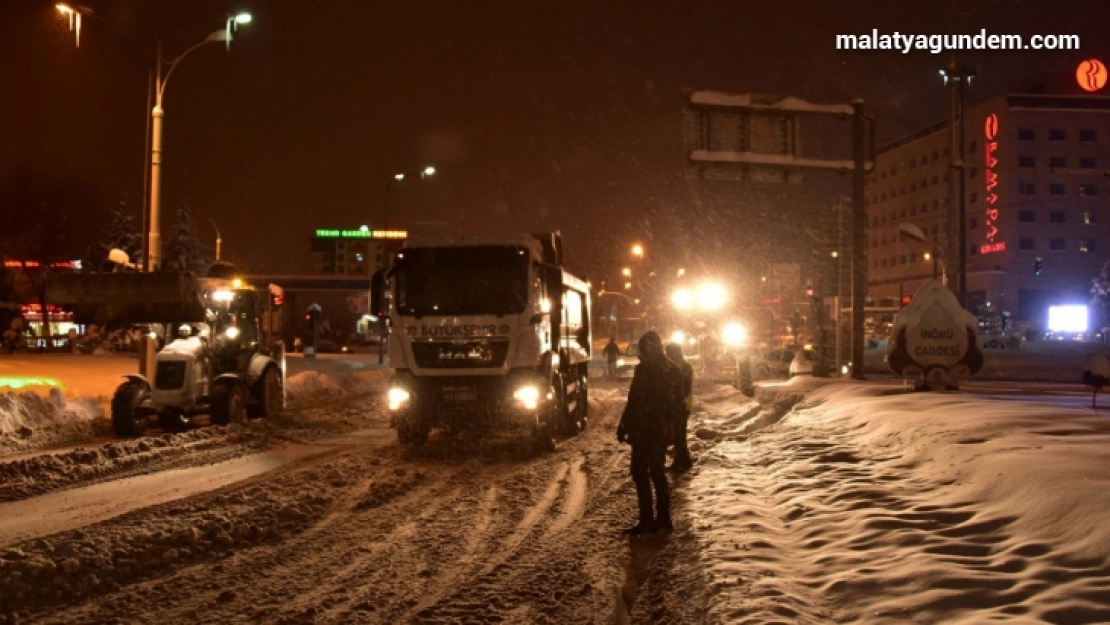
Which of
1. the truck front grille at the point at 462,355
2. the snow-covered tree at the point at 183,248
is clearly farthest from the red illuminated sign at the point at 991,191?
the truck front grille at the point at 462,355

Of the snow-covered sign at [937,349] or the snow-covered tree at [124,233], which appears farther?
the snow-covered tree at [124,233]

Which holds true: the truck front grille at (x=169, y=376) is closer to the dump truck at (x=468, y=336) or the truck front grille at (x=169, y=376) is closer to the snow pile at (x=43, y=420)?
the snow pile at (x=43, y=420)

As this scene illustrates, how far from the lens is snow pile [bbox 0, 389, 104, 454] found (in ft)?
49.2

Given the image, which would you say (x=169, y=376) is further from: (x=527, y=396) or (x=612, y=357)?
(x=612, y=357)

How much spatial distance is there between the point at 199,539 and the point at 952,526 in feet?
21.6

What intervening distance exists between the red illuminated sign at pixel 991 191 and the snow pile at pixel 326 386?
77.9 m

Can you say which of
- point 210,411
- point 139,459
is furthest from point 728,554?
point 210,411

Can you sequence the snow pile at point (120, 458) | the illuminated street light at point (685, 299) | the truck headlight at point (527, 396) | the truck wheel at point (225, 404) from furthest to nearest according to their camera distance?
the illuminated street light at point (685, 299), the truck wheel at point (225, 404), the truck headlight at point (527, 396), the snow pile at point (120, 458)

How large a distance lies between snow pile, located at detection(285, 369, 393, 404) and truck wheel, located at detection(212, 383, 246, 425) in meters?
7.27

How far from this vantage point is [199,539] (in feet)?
26.7

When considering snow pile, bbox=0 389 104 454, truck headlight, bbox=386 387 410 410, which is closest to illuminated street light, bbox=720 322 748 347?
truck headlight, bbox=386 387 410 410

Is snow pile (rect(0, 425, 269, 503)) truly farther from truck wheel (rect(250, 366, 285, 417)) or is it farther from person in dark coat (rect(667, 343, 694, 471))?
person in dark coat (rect(667, 343, 694, 471))

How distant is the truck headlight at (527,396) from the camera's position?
1414 centimetres

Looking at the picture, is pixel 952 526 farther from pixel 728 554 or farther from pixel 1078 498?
pixel 728 554
